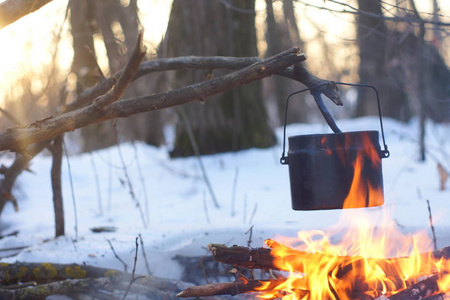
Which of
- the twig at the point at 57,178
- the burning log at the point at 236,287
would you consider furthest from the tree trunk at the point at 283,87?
A: the burning log at the point at 236,287

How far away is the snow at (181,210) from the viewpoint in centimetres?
333

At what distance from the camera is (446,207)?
378 cm

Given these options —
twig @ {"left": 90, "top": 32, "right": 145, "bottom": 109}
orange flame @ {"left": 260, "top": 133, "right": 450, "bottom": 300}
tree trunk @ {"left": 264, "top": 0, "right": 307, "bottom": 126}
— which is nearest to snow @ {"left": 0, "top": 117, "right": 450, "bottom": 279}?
orange flame @ {"left": 260, "top": 133, "right": 450, "bottom": 300}

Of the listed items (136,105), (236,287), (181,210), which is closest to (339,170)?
(236,287)

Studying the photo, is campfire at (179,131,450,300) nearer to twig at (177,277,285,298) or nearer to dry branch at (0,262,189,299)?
twig at (177,277,285,298)

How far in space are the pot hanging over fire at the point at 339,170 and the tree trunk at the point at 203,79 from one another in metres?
4.38

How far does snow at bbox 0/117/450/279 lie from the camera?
10.9ft

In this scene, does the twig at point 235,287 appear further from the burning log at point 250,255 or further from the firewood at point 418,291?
the firewood at point 418,291

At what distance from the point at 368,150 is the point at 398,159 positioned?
4.99 meters

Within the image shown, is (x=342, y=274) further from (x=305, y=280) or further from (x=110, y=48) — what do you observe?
(x=110, y=48)

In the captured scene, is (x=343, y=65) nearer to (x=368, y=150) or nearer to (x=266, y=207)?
(x=266, y=207)

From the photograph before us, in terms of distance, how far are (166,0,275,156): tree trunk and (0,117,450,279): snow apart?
24 centimetres

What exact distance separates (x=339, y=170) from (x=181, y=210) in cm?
278

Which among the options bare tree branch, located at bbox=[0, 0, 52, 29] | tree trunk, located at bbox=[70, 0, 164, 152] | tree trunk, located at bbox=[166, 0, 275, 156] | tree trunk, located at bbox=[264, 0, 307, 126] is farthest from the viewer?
tree trunk, located at bbox=[264, 0, 307, 126]
